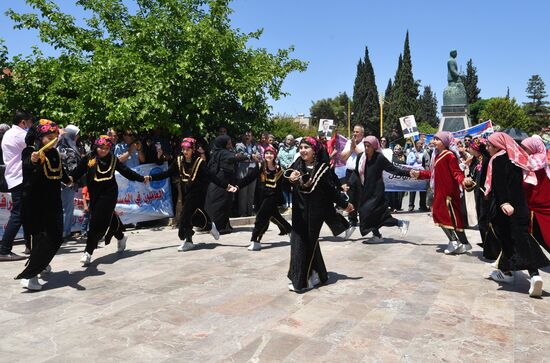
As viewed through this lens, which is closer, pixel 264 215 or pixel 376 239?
pixel 264 215

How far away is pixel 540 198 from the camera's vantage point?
5875 millimetres

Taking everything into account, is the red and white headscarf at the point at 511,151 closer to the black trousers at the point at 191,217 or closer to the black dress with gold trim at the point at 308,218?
the black dress with gold trim at the point at 308,218

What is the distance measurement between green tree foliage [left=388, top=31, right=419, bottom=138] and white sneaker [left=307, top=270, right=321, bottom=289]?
2487 inches

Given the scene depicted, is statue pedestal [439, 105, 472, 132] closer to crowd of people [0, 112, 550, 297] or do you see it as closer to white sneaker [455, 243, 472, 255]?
crowd of people [0, 112, 550, 297]

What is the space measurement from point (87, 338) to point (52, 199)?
7.48ft

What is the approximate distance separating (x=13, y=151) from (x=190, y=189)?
2.63 meters

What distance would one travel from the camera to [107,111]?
10375 mm

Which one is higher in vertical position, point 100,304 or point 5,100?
point 5,100

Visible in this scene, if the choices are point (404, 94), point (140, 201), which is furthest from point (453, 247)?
point (404, 94)

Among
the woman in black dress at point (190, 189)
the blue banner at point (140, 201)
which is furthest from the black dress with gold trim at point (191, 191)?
the blue banner at point (140, 201)

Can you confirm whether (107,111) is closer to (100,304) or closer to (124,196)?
(124,196)

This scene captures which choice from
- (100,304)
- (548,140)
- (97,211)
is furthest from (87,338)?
(548,140)

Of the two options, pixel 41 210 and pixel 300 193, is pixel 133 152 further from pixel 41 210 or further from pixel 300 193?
pixel 300 193

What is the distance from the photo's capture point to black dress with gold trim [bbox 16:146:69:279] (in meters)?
5.49
